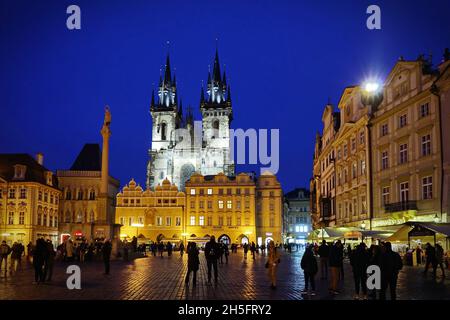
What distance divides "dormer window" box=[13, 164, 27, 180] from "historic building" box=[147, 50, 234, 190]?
43.5m

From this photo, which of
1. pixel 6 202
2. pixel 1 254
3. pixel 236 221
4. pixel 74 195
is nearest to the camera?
pixel 1 254

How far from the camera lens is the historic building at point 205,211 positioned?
291 ft

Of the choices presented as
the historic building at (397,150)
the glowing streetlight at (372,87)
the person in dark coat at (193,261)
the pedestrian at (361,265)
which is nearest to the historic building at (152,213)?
the historic building at (397,150)

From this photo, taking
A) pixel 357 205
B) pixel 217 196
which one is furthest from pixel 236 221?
pixel 357 205

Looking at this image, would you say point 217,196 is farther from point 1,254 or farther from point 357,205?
point 1,254

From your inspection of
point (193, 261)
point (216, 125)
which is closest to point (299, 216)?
point (216, 125)

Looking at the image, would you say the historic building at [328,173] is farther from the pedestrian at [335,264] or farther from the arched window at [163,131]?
the arched window at [163,131]

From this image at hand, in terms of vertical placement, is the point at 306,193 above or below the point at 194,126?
below

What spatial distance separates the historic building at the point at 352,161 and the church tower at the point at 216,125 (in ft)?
196

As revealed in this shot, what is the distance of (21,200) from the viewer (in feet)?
211

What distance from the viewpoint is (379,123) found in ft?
127

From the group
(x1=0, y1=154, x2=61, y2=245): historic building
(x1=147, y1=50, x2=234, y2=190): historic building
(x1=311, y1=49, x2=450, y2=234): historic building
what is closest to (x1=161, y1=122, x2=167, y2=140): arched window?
(x1=147, y1=50, x2=234, y2=190): historic building

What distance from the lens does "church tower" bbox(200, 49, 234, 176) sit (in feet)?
356
